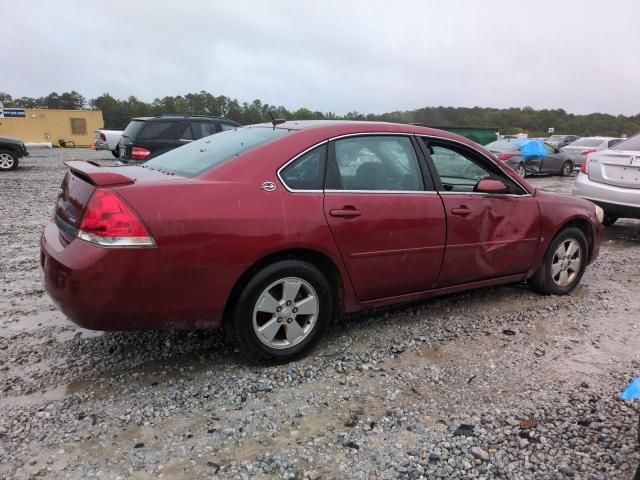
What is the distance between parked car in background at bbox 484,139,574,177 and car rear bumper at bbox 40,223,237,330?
14.0m

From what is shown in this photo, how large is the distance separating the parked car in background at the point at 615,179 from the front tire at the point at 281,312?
5.32 metres

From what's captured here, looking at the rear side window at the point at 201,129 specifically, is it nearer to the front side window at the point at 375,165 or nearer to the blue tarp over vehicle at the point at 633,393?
the front side window at the point at 375,165

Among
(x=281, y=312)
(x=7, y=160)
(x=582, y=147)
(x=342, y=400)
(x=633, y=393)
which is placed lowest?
(x=342, y=400)

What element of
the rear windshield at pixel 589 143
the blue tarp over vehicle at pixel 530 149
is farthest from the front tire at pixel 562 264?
the rear windshield at pixel 589 143

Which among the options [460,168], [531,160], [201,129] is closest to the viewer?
[460,168]

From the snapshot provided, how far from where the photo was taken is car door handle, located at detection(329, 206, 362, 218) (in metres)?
3.20

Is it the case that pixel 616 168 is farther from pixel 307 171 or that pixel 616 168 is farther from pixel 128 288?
pixel 128 288

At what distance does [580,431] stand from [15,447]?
2.82m

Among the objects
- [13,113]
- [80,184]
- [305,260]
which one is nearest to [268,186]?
[305,260]

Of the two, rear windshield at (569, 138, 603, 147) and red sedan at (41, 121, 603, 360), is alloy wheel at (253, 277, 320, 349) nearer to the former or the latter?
red sedan at (41, 121, 603, 360)

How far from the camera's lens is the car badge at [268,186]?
301cm

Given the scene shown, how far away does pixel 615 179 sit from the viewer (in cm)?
685

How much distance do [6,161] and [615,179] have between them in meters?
15.6

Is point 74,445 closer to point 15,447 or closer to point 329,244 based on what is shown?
point 15,447
